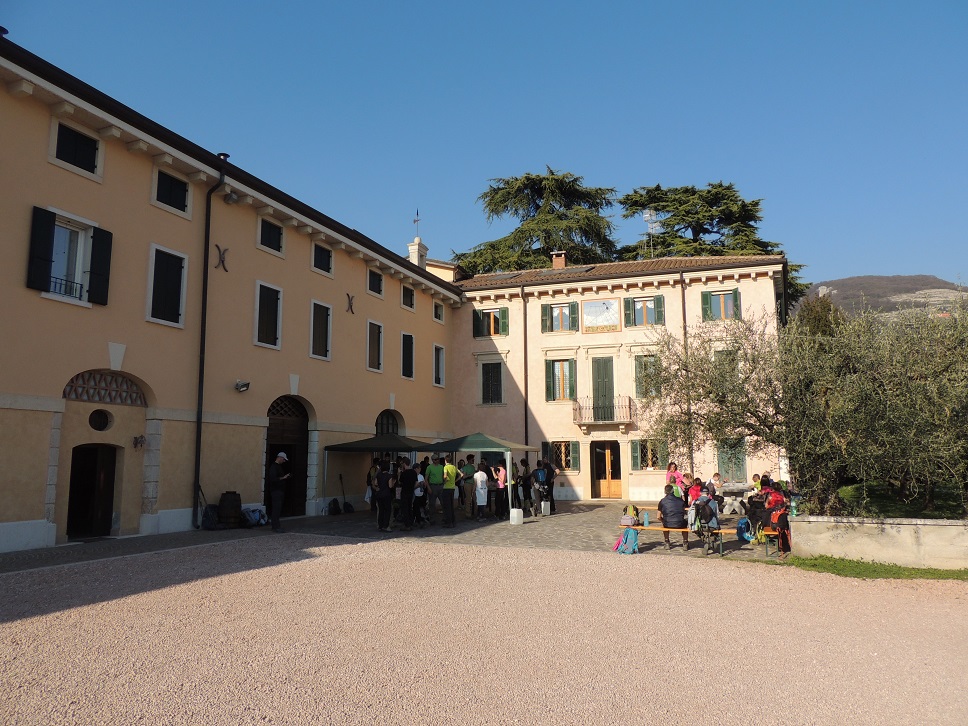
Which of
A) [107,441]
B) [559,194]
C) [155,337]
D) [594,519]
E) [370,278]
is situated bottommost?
[594,519]

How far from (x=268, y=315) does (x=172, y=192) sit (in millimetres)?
3661

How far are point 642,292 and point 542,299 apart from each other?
3.75 meters

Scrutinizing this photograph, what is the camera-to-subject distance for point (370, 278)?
21266mm

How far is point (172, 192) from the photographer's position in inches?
565

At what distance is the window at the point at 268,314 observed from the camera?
16.4m

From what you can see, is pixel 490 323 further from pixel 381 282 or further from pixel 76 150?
pixel 76 150

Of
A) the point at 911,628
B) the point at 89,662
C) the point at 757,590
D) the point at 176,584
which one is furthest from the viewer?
the point at 757,590

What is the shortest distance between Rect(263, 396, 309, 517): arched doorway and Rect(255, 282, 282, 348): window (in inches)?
62.7

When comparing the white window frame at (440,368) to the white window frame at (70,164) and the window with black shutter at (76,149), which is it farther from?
the window with black shutter at (76,149)

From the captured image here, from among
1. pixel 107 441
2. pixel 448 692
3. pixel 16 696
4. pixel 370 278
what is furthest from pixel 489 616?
pixel 370 278

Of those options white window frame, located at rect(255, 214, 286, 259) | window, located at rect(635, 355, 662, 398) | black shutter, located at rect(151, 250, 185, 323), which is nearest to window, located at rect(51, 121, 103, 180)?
black shutter, located at rect(151, 250, 185, 323)

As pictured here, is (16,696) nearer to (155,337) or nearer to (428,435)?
(155,337)

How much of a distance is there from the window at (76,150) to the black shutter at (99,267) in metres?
1.16

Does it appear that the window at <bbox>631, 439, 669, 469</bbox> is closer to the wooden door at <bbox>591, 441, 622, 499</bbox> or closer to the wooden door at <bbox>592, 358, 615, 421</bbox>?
the wooden door at <bbox>591, 441, 622, 499</bbox>
